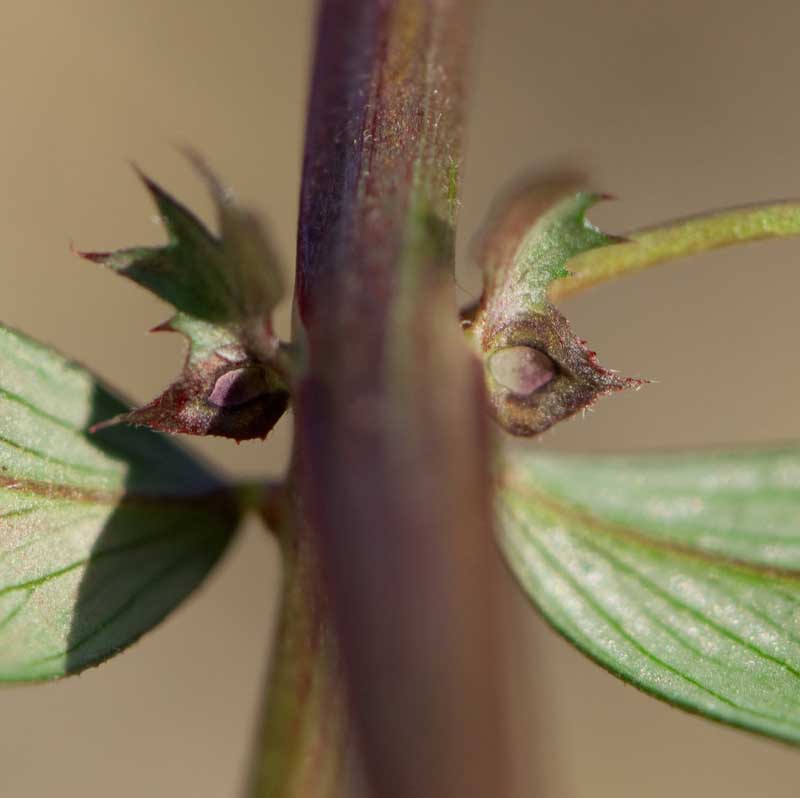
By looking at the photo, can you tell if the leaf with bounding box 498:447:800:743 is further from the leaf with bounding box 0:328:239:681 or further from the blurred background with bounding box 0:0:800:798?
the blurred background with bounding box 0:0:800:798

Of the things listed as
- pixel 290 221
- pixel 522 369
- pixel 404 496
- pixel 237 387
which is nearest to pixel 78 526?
pixel 237 387

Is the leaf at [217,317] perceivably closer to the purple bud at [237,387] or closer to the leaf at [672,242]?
the purple bud at [237,387]

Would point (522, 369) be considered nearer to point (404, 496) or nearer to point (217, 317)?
point (217, 317)

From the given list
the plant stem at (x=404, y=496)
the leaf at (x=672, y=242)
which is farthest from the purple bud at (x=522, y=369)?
the plant stem at (x=404, y=496)

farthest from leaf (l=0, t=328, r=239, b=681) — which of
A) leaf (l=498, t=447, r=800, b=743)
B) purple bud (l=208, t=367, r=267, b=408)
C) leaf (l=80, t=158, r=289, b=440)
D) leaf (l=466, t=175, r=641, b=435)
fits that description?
leaf (l=466, t=175, r=641, b=435)

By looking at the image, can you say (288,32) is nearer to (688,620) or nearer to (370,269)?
(688,620)

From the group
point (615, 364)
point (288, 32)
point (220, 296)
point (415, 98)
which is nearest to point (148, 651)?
point (615, 364)
